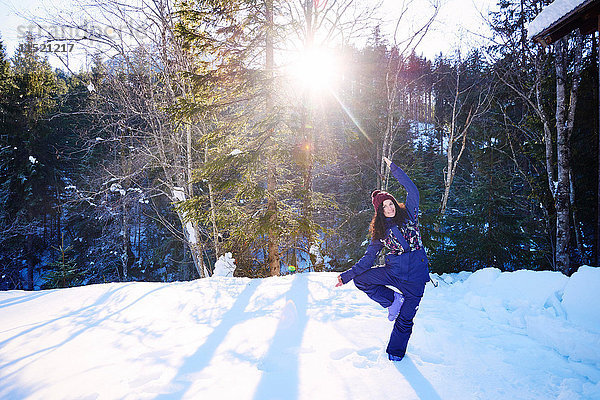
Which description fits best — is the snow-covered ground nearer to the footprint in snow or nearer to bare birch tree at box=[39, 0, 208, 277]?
the footprint in snow

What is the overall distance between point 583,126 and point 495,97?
157 inches

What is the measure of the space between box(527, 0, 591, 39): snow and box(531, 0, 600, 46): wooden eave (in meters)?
0.05

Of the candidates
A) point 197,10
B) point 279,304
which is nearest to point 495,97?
point 197,10

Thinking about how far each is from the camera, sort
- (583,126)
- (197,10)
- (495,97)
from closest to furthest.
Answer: (197,10) → (583,126) → (495,97)

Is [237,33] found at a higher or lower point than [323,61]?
higher

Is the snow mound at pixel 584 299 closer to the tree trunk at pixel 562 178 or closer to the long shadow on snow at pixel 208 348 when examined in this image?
the long shadow on snow at pixel 208 348

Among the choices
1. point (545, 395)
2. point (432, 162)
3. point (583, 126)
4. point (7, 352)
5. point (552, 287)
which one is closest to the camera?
point (545, 395)

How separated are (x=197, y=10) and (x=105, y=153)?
17.3 meters

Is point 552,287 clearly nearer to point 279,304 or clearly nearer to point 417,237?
point 417,237

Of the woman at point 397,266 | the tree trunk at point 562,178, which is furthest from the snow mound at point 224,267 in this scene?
the tree trunk at point 562,178

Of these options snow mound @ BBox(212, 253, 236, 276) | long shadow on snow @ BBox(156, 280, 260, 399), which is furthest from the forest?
long shadow on snow @ BBox(156, 280, 260, 399)

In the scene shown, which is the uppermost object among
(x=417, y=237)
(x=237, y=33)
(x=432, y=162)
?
(x=237, y=33)

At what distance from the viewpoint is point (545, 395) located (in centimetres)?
229

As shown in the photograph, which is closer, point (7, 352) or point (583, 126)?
point (7, 352)
